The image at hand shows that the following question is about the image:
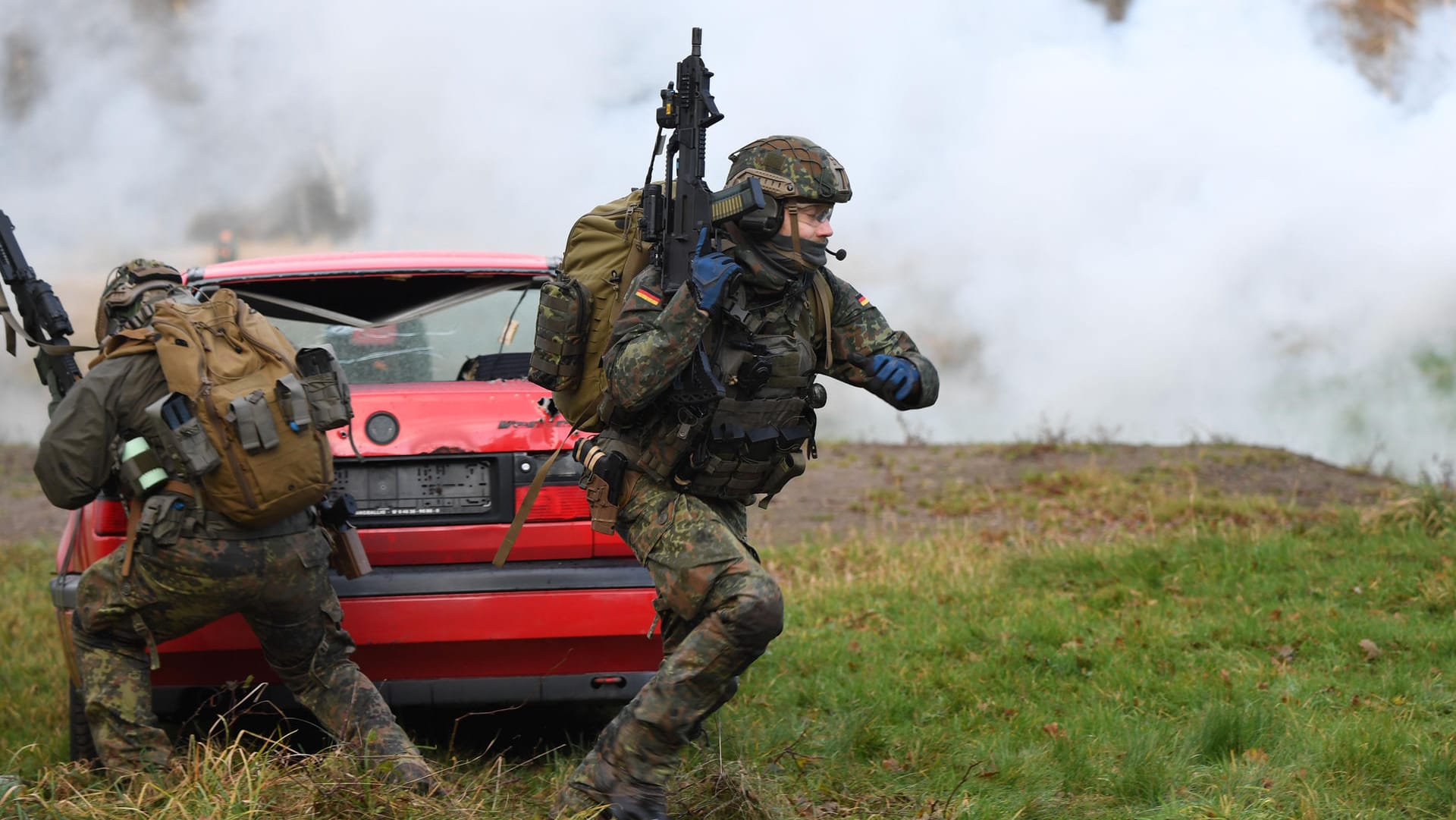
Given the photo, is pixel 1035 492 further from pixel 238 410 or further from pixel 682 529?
pixel 238 410

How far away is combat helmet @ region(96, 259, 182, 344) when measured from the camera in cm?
434

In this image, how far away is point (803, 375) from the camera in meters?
4.03

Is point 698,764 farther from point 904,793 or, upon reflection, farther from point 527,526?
point 527,526

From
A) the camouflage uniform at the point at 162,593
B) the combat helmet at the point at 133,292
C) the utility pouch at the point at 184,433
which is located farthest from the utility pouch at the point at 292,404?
the combat helmet at the point at 133,292

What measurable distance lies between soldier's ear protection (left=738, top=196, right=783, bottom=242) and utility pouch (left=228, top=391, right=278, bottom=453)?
1457mm

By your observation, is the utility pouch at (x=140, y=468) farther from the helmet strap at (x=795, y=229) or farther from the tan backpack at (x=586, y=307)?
the helmet strap at (x=795, y=229)

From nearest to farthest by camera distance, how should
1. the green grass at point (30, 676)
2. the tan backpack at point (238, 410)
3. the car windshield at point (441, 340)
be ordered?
the tan backpack at point (238, 410) → the green grass at point (30, 676) → the car windshield at point (441, 340)

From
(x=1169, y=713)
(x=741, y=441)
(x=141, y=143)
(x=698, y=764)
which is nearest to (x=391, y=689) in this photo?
(x=698, y=764)

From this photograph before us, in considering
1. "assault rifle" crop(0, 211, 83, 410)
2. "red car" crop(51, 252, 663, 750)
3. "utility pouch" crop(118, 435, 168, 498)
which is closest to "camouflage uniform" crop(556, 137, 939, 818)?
"red car" crop(51, 252, 663, 750)

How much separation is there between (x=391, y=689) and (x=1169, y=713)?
108 inches

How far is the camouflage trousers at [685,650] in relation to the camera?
3.80 metres

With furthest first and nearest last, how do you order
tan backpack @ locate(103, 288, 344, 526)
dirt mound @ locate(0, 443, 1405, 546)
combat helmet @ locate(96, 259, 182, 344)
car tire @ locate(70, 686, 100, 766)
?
dirt mound @ locate(0, 443, 1405, 546) < car tire @ locate(70, 686, 100, 766) < combat helmet @ locate(96, 259, 182, 344) < tan backpack @ locate(103, 288, 344, 526)

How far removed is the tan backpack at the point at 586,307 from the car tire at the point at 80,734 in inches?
74.5

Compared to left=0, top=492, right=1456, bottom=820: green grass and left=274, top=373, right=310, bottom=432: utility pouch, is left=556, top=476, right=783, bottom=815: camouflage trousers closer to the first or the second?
left=0, top=492, right=1456, bottom=820: green grass
